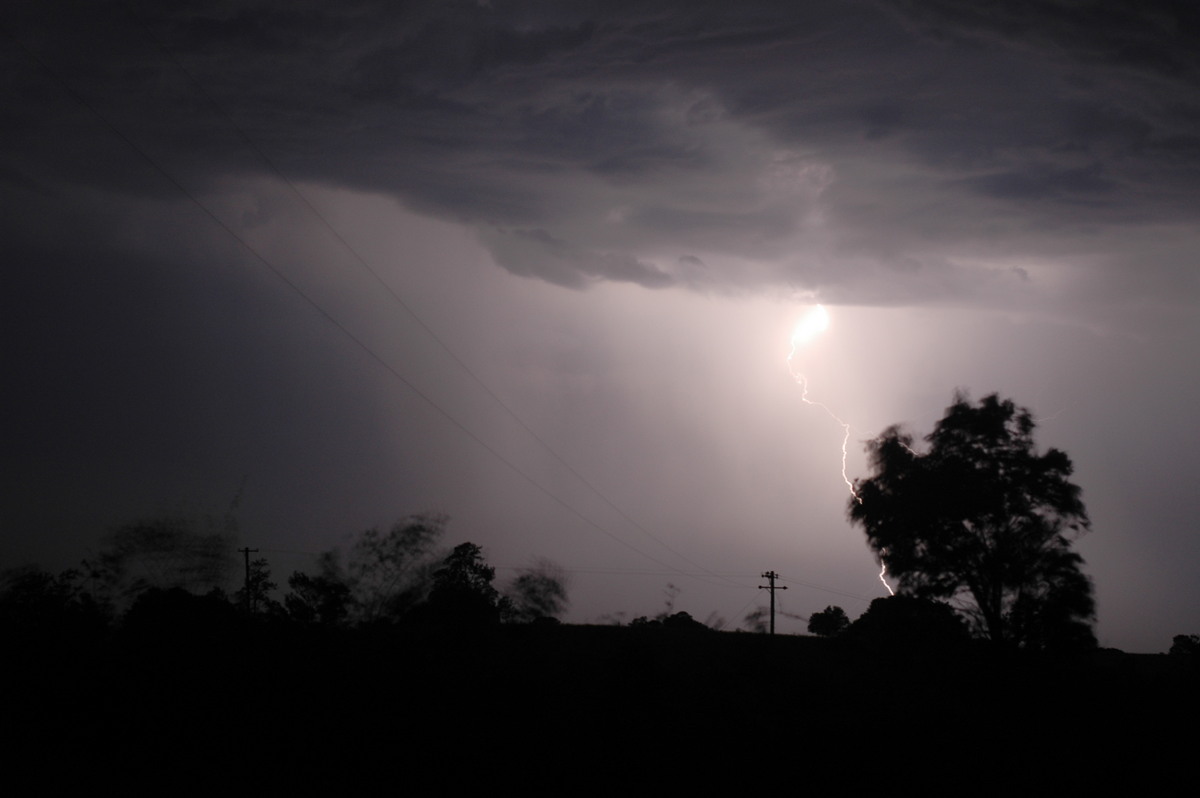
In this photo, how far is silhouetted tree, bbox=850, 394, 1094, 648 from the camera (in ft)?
129

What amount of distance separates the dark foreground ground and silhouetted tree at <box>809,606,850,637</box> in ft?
173

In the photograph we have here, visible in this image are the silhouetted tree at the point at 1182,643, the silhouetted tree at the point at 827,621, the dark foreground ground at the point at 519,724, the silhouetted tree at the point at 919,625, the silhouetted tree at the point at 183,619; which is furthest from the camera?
the silhouetted tree at the point at 827,621

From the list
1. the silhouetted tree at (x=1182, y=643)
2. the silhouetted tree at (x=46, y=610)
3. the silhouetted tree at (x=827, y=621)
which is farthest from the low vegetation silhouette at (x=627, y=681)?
the silhouetted tree at (x=827, y=621)

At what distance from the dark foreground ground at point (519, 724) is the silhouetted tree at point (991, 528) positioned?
573 centimetres

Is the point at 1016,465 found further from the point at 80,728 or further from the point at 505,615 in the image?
the point at 80,728

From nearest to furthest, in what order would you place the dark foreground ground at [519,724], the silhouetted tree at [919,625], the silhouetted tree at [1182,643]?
the dark foreground ground at [519,724] → the silhouetted tree at [919,625] → the silhouetted tree at [1182,643]

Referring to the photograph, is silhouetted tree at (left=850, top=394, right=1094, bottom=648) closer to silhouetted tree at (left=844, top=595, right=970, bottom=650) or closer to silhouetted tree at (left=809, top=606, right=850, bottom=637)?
silhouetted tree at (left=844, top=595, right=970, bottom=650)

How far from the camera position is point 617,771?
21719 mm

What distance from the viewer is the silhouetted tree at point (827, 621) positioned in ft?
282

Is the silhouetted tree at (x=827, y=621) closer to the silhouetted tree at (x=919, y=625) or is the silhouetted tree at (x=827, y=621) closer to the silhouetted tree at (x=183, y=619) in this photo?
the silhouetted tree at (x=919, y=625)

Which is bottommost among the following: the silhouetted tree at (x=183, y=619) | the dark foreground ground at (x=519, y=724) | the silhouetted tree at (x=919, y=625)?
the dark foreground ground at (x=519, y=724)

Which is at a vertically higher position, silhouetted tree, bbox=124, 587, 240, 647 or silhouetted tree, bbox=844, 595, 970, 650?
silhouetted tree, bbox=844, 595, 970, 650

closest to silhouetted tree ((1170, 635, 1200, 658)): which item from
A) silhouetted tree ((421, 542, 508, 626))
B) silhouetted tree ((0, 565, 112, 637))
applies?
silhouetted tree ((421, 542, 508, 626))

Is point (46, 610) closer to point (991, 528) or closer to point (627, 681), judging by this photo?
point (627, 681)
